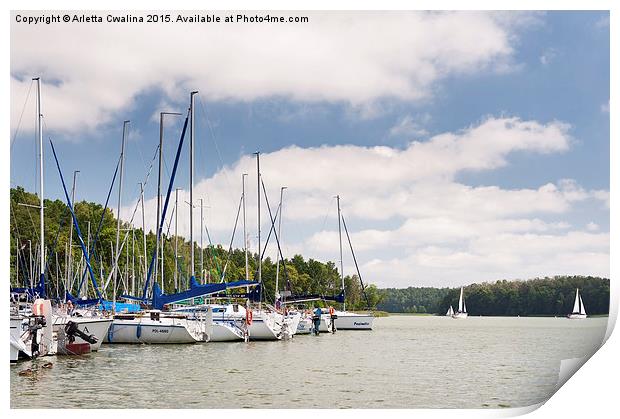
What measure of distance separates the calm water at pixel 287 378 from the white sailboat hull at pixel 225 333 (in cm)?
61

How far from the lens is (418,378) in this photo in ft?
51.0

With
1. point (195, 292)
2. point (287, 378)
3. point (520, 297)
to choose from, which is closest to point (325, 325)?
point (520, 297)

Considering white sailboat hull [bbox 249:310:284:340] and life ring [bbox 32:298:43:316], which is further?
white sailboat hull [bbox 249:310:284:340]

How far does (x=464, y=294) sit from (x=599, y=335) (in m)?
32.8

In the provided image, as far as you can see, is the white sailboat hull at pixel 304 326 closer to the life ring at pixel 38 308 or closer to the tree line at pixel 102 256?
the tree line at pixel 102 256

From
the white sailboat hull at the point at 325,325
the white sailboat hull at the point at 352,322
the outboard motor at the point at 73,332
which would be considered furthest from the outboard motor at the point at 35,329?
the white sailboat hull at the point at 352,322

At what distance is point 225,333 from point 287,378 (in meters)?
10.1

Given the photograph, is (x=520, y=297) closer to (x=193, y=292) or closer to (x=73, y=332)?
(x=193, y=292)

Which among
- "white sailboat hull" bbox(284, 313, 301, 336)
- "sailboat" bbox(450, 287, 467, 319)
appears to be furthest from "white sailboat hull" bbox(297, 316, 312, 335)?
"sailboat" bbox(450, 287, 467, 319)

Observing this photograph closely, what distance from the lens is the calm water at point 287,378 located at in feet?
38.9

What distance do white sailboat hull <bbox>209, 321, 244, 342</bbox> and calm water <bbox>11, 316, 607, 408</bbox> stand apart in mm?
613

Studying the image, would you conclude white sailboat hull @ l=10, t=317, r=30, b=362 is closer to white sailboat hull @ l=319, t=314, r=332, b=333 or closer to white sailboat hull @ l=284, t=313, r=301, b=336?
white sailboat hull @ l=284, t=313, r=301, b=336

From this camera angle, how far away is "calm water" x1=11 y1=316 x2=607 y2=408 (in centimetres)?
1186
